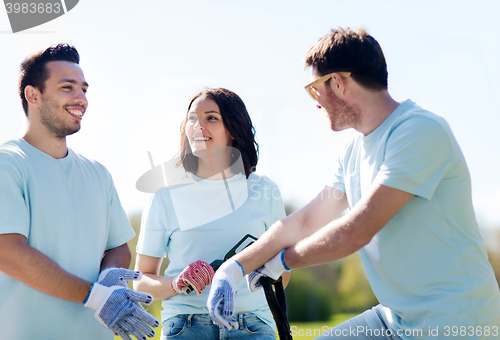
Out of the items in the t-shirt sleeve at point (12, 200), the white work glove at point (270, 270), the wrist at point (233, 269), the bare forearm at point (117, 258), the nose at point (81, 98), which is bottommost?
the white work glove at point (270, 270)

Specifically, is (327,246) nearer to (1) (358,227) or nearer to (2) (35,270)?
(1) (358,227)

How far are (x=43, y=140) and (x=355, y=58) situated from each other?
2.05m

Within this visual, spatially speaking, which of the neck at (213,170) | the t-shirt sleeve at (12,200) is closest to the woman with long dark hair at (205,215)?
the neck at (213,170)

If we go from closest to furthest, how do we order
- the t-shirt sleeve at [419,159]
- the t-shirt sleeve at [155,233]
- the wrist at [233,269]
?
the t-shirt sleeve at [419,159] → the wrist at [233,269] → the t-shirt sleeve at [155,233]

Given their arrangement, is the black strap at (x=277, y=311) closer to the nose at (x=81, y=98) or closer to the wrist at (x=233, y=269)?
the wrist at (x=233, y=269)

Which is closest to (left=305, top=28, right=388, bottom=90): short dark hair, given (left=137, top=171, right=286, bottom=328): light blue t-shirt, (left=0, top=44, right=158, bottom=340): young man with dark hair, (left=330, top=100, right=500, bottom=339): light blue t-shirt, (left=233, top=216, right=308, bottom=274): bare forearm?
(left=330, top=100, right=500, bottom=339): light blue t-shirt

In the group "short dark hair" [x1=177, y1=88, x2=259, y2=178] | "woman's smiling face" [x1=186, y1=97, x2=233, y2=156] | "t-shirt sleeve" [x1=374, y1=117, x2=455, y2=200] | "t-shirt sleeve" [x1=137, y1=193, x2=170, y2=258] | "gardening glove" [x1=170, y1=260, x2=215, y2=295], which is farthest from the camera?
"short dark hair" [x1=177, y1=88, x2=259, y2=178]

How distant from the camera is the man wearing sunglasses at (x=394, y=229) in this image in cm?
216

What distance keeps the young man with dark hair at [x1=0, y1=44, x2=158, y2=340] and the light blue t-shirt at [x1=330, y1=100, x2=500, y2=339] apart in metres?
1.42

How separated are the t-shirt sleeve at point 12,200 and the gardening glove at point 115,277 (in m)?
0.52

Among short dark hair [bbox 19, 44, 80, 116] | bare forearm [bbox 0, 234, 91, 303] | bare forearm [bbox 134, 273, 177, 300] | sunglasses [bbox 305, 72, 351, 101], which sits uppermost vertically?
short dark hair [bbox 19, 44, 80, 116]

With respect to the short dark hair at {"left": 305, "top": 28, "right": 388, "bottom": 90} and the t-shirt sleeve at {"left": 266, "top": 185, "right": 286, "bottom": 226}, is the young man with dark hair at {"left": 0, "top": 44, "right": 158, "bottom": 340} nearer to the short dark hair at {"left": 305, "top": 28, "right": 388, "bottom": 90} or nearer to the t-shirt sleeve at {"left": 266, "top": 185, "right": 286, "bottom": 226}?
the t-shirt sleeve at {"left": 266, "top": 185, "right": 286, "bottom": 226}

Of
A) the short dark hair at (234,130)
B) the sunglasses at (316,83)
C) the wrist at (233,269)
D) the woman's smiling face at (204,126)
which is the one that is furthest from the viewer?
the short dark hair at (234,130)

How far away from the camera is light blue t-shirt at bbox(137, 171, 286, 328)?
9.77ft
